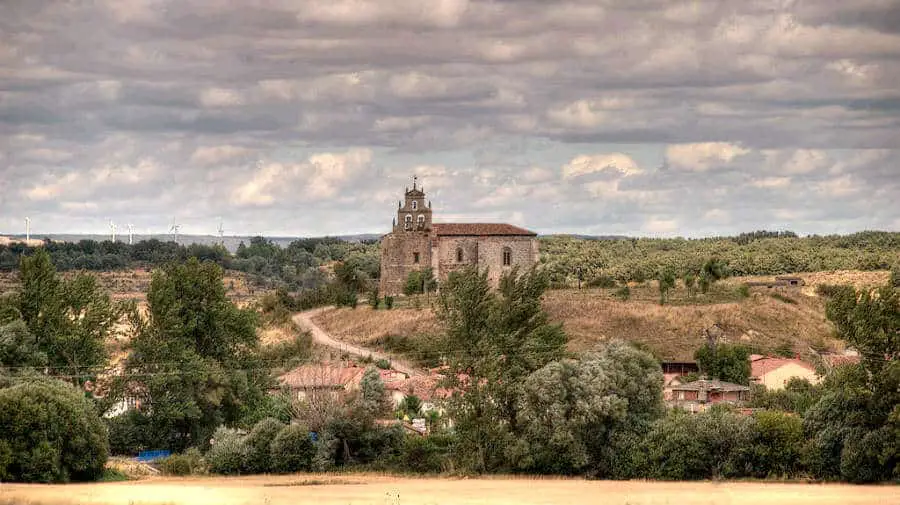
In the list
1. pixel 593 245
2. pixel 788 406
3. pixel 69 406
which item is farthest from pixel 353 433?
pixel 593 245

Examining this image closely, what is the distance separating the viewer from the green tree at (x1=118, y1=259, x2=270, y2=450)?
172ft

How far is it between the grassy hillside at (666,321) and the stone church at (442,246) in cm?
541

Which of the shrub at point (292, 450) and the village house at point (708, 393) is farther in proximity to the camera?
the village house at point (708, 393)

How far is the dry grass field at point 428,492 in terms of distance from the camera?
127 feet

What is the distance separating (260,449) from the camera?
1913 inches

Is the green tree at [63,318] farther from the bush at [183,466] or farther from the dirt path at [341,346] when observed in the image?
the dirt path at [341,346]

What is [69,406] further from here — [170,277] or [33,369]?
[170,277]

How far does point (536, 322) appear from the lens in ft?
174

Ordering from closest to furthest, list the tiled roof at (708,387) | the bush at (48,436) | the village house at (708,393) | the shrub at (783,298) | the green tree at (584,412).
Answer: the bush at (48,436), the green tree at (584,412), the village house at (708,393), the tiled roof at (708,387), the shrub at (783,298)

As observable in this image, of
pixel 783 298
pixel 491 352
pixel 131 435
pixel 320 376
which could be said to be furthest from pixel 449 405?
pixel 783 298

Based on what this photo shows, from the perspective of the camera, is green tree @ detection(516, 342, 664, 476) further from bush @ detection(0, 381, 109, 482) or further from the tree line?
bush @ detection(0, 381, 109, 482)

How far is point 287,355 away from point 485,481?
1126 inches

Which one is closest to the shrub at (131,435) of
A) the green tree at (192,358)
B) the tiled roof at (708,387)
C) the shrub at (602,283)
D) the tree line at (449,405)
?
the tree line at (449,405)

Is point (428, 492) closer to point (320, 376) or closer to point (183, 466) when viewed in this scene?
point (183, 466)
